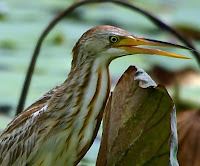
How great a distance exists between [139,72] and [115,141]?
0.69ft

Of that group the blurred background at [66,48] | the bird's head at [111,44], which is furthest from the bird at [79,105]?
the blurred background at [66,48]

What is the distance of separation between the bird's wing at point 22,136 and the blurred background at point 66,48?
12.5 inches

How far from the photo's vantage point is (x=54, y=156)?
110 inches

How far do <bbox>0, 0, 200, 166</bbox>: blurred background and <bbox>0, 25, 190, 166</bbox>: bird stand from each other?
37 centimetres

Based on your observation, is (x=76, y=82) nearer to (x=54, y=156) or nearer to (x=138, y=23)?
(x=54, y=156)

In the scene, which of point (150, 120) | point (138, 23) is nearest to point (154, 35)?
point (138, 23)

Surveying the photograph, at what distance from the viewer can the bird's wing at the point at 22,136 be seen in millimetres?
2857

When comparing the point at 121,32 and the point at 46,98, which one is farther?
the point at 46,98

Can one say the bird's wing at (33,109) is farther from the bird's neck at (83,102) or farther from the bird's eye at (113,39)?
the bird's eye at (113,39)

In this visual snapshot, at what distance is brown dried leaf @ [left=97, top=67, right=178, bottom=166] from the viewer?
252 cm

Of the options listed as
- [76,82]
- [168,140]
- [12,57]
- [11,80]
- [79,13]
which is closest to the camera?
[168,140]

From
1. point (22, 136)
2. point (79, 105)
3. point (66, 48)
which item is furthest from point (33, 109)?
point (66, 48)

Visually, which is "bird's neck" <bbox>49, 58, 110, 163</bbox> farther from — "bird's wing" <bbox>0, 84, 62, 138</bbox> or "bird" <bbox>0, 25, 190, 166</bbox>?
"bird's wing" <bbox>0, 84, 62, 138</bbox>

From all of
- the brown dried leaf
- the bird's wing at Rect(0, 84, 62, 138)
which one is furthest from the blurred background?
the brown dried leaf
